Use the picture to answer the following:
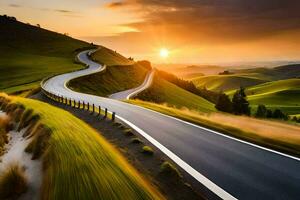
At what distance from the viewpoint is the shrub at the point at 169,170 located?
9.89 m

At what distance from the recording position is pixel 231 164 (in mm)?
10742

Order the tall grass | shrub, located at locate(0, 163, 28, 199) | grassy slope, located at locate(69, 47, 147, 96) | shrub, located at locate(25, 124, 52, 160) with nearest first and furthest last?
shrub, located at locate(0, 163, 28, 199), shrub, located at locate(25, 124, 52, 160), the tall grass, grassy slope, located at locate(69, 47, 147, 96)

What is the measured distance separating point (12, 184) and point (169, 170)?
4.48 m

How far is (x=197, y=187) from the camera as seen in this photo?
8938 mm

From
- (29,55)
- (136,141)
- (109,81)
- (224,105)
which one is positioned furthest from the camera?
(29,55)

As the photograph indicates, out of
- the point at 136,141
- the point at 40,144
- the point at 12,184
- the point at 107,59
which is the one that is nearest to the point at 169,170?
the point at 136,141

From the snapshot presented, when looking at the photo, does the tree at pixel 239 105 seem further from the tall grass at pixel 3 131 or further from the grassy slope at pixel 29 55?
the tall grass at pixel 3 131

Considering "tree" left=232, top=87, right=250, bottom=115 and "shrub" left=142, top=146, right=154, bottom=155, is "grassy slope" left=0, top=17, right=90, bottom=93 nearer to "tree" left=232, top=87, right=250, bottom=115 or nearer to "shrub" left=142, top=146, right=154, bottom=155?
"tree" left=232, top=87, right=250, bottom=115

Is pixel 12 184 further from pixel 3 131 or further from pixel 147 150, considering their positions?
pixel 3 131

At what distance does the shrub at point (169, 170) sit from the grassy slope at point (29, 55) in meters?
53.4

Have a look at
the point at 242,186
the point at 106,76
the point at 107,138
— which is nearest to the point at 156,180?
the point at 242,186

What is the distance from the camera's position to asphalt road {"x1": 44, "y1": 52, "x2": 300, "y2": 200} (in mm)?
8516

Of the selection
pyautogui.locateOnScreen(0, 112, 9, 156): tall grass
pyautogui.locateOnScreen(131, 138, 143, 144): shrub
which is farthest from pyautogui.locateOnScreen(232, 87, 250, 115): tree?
pyautogui.locateOnScreen(131, 138, 143, 144): shrub

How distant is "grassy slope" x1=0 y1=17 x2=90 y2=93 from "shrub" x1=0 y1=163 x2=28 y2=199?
173 feet
